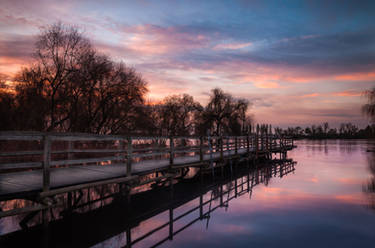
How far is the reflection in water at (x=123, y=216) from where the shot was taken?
7.26 meters

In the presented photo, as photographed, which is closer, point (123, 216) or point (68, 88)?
point (123, 216)

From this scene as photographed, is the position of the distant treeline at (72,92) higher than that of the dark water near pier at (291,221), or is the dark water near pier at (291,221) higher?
the distant treeline at (72,92)

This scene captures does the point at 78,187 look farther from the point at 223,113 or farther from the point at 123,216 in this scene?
the point at 223,113

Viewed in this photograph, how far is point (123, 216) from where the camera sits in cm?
920

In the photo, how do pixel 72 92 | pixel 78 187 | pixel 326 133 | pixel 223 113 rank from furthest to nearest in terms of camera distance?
pixel 326 133
pixel 223 113
pixel 72 92
pixel 78 187

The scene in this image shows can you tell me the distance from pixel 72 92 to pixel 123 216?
1742 centimetres

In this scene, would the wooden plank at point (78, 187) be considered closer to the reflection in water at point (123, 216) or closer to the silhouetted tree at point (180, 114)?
the reflection in water at point (123, 216)

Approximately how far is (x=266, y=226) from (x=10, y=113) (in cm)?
2146

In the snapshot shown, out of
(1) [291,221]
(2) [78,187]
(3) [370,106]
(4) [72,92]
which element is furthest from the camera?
(3) [370,106]

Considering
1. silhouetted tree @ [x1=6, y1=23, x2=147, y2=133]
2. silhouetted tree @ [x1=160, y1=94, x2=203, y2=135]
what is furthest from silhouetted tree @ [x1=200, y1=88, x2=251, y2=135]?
silhouetted tree @ [x1=6, y1=23, x2=147, y2=133]

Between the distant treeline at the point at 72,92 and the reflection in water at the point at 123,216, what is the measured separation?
1168 cm

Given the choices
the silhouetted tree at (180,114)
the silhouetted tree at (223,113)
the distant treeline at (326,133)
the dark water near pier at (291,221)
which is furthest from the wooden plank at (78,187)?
the distant treeline at (326,133)

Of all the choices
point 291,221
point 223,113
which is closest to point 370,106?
point 223,113

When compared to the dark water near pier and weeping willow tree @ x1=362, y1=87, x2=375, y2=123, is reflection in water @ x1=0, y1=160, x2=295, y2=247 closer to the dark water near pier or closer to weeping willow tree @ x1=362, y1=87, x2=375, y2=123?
the dark water near pier
